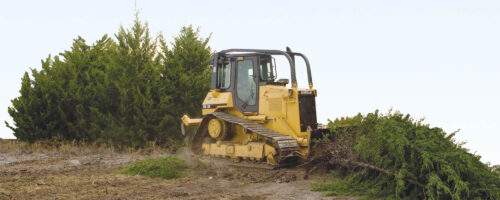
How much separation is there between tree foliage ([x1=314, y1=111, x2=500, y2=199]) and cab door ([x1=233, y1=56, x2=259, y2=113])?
3185mm

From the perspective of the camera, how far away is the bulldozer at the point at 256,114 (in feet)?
36.9

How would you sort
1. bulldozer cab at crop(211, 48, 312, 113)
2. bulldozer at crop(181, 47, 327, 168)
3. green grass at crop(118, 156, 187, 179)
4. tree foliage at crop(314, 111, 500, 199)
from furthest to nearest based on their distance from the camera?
bulldozer cab at crop(211, 48, 312, 113)
bulldozer at crop(181, 47, 327, 168)
green grass at crop(118, 156, 187, 179)
tree foliage at crop(314, 111, 500, 199)

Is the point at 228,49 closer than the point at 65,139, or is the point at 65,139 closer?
the point at 228,49

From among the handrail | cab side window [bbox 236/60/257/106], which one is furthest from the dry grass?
the handrail

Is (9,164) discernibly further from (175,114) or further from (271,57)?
(271,57)

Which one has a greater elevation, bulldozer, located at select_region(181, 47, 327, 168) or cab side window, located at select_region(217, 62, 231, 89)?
cab side window, located at select_region(217, 62, 231, 89)

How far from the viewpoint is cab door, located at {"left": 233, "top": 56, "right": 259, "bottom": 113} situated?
489 inches

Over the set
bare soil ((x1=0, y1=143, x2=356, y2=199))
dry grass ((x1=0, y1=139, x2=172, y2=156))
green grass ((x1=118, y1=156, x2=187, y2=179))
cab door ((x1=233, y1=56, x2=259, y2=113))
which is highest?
cab door ((x1=233, y1=56, x2=259, y2=113))

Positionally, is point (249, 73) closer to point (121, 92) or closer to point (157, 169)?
point (157, 169)

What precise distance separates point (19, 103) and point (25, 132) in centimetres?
132

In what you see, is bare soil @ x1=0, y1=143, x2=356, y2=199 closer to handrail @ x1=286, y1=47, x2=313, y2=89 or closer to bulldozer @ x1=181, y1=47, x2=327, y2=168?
bulldozer @ x1=181, y1=47, x2=327, y2=168

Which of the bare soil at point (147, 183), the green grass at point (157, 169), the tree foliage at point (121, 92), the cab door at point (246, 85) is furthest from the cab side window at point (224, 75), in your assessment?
the tree foliage at point (121, 92)

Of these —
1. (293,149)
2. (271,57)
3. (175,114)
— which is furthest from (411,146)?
(175,114)

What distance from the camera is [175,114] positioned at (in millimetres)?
17297
